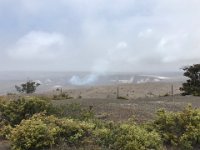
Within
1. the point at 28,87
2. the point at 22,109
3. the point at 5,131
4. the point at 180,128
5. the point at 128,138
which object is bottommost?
the point at 5,131

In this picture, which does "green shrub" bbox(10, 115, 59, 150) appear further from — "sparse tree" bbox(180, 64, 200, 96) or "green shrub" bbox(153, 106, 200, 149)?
"sparse tree" bbox(180, 64, 200, 96)

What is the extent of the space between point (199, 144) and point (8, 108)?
6.88 metres

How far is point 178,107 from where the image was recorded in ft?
66.1

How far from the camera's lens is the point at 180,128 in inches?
543

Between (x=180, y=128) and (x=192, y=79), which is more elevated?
(x=192, y=79)

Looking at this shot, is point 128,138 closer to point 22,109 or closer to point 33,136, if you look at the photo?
point 33,136

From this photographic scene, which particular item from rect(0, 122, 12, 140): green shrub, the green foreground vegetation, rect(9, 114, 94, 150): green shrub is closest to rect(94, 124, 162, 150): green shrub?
the green foreground vegetation

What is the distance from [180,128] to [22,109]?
18.1ft

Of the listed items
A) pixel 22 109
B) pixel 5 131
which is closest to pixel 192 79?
pixel 22 109

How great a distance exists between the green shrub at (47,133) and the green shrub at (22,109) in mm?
2291

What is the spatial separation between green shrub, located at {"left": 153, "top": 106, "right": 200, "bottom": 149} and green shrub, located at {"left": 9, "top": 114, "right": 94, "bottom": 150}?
207cm

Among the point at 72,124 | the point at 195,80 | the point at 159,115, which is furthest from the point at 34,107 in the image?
the point at 195,80

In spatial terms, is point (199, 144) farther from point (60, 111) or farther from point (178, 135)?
point (60, 111)

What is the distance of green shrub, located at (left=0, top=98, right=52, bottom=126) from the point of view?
52.9 feet
